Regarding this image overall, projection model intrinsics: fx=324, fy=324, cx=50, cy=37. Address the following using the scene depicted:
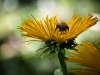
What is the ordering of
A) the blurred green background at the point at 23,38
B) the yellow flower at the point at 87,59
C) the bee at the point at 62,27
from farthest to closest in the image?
1. the blurred green background at the point at 23,38
2. the bee at the point at 62,27
3. the yellow flower at the point at 87,59

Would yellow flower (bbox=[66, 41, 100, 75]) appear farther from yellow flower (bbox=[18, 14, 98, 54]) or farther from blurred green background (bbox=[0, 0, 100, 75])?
blurred green background (bbox=[0, 0, 100, 75])

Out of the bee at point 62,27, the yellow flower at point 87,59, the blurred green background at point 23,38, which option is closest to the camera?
the yellow flower at point 87,59

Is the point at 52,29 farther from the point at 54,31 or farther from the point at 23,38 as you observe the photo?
the point at 23,38

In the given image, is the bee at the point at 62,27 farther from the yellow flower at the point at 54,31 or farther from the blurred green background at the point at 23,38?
the blurred green background at the point at 23,38

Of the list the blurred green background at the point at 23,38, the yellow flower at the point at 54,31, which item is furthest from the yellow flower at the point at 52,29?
the blurred green background at the point at 23,38

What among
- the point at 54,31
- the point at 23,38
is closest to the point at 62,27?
the point at 54,31

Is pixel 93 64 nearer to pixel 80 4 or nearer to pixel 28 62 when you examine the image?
pixel 28 62
